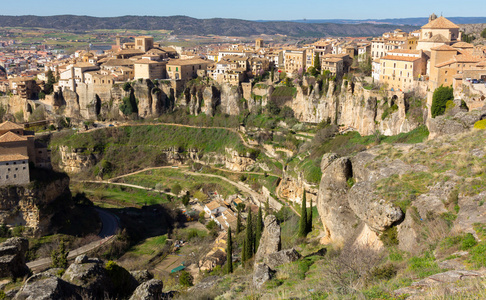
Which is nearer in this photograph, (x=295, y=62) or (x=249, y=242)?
(x=249, y=242)

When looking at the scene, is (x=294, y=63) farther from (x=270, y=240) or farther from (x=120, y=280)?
(x=120, y=280)

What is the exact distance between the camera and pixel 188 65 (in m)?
64.1

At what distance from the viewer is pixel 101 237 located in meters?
35.4

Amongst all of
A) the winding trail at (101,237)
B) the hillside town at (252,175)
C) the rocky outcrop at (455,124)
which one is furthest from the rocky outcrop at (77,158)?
the rocky outcrop at (455,124)

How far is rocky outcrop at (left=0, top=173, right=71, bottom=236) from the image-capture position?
33.7 meters

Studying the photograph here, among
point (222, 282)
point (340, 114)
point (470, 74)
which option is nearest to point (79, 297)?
point (222, 282)

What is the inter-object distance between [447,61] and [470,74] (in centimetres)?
416

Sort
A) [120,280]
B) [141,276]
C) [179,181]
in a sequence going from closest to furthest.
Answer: [120,280] → [141,276] → [179,181]

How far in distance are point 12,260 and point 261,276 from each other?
13281 mm

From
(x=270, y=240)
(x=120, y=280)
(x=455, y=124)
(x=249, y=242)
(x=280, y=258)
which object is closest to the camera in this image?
(x=280, y=258)

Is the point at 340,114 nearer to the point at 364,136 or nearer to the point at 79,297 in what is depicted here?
the point at 364,136

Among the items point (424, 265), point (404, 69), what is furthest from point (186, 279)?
point (404, 69)

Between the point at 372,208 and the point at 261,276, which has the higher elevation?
the point at 372,208

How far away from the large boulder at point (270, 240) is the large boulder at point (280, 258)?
1709mm
